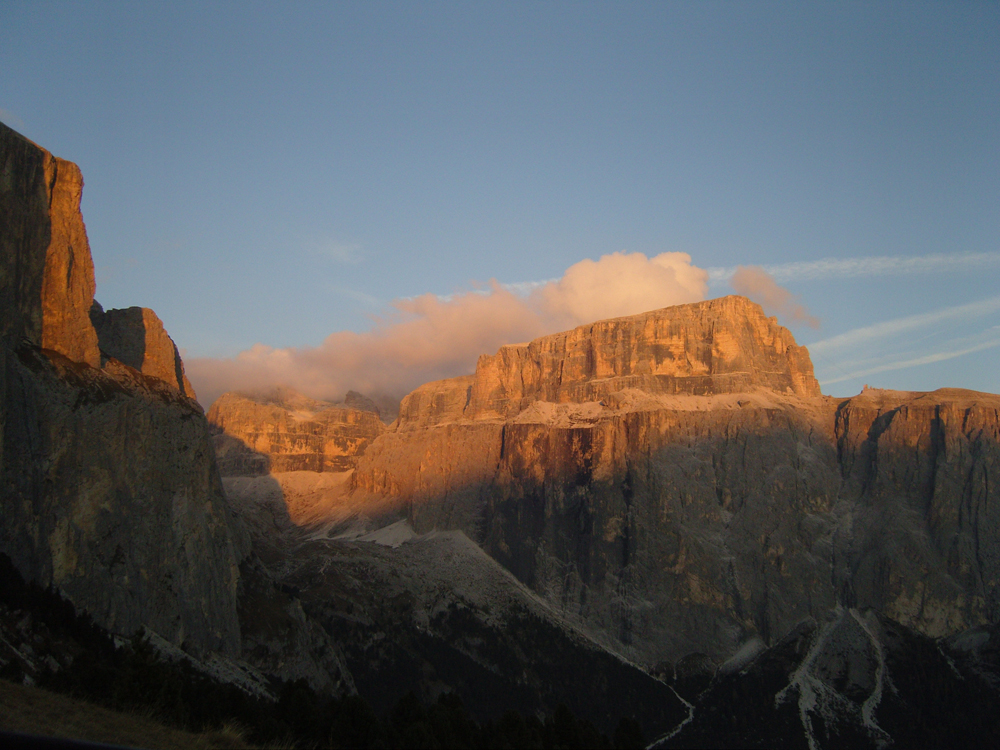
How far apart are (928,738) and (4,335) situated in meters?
173

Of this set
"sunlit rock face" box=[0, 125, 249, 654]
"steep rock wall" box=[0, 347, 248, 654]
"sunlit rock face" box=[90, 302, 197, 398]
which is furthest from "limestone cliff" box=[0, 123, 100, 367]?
"sunlit rock face" box=[90, 302, 197, 398]

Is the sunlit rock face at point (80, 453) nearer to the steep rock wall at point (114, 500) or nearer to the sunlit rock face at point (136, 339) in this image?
the steep rock wall at point (114, 500)

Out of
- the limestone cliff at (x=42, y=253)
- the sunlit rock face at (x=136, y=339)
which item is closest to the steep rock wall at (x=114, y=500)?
the limestone cliff at (x=42, y=253)

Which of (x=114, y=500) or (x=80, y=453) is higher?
(x=80, y=453)

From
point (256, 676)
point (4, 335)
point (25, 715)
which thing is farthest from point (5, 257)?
point (25, 715)

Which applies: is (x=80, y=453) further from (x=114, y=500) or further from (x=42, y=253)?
(x=42, y=253)

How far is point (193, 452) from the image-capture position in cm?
14062

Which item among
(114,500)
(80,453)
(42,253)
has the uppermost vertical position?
(42,253)

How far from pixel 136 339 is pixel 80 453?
5004 centimetres

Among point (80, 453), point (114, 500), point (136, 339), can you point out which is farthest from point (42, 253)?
point (136, 339)

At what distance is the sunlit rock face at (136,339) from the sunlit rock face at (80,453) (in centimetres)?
1907

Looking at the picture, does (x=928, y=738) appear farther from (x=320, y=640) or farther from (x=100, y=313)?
(x=100, y=313)

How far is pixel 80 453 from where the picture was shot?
11119 cm

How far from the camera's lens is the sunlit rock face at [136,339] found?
154m
